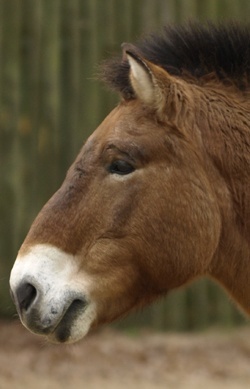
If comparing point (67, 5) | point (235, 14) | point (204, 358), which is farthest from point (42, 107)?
point (204, 358)

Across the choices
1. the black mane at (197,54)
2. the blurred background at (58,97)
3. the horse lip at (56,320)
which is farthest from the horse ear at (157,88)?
the blurred background at (58,97)

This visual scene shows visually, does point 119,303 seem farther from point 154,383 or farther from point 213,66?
point 154,383

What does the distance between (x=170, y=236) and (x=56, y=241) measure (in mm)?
494

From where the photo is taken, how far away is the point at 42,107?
344 inches

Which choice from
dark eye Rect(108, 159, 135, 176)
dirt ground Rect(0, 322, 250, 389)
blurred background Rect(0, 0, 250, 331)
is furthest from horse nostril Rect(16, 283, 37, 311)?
blurred background Rect(0, 0, 250, 331)

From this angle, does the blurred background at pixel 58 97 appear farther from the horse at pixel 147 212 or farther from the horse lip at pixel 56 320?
the horse lip at pixel 56 320

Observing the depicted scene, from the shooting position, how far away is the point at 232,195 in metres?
4.18

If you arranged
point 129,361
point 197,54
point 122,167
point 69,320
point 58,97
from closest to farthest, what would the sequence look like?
point 69,320
point 122,167
point 197,54
point 129,361
point 58,97

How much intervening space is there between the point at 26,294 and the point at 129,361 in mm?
4554

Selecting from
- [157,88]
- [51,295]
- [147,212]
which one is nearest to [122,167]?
[147,212]

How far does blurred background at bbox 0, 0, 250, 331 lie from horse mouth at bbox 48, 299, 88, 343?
463cm

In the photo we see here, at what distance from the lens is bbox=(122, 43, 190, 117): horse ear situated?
4.13 m

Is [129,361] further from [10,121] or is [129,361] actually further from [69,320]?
[69,320]

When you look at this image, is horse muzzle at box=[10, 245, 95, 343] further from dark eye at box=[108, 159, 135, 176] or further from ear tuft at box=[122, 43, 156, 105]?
ear tuft at box=[122, 43, 156, 105]
